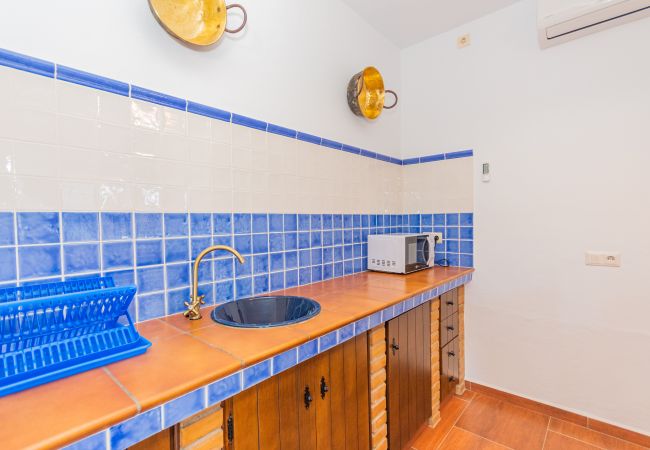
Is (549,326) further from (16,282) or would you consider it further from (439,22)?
(16,282)

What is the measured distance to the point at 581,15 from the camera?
1.82 metres

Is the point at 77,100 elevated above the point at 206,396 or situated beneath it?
elevated above

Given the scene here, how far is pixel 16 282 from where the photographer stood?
0.99m

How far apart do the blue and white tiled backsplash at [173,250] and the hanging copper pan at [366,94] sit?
2.52 feet

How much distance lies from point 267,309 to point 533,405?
1985 mm

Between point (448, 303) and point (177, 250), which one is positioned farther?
point (448, 303)

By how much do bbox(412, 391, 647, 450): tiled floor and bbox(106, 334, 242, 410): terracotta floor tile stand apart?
154 cm

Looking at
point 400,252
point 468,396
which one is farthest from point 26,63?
point 468,396

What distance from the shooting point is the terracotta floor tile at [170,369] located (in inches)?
28.6

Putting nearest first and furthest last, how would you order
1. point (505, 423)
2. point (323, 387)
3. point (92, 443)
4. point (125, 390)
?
point (92, 443) → point (125, 390) → point (323, 387) → point (505, 423)

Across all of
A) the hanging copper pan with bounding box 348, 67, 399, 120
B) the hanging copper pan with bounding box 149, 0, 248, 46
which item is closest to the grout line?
the hanging copper pan with bounding box 149, 0, 248, 46

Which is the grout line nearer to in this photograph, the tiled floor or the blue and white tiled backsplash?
the blue and white tiled backsplash

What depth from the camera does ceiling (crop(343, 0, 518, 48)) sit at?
87.7 inches

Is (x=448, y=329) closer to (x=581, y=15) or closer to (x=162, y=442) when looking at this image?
(x=162, y=442)
